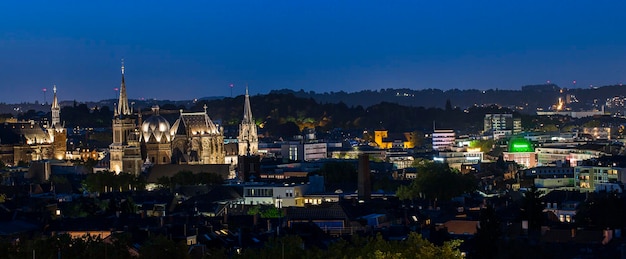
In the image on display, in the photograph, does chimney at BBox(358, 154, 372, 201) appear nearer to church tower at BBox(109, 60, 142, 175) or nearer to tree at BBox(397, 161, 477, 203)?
tree at BBox(397, 161, 477, 203)

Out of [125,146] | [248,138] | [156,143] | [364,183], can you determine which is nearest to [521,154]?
[248,138]

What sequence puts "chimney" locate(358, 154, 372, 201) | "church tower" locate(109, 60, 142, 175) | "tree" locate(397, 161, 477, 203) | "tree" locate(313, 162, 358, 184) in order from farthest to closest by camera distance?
"church tower" locate(109, 60, 142, 175) → "tree" locate(313, 162, 358, 184) → "tree" locate(397, 161, 477, 203) → "chimney" locate(358, 154, 372, 201)

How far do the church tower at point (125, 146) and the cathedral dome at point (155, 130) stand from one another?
2.62 ft

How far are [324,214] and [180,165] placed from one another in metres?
54.9

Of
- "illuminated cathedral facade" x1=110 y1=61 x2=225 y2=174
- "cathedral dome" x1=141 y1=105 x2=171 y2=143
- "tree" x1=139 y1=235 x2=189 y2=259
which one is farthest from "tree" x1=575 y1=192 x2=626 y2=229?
"cathedral dome" x1=141 y1=105 x2=171 y2=143

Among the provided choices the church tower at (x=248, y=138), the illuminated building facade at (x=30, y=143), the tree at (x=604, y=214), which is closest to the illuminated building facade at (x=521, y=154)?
the church tower at (x=248, y=138)

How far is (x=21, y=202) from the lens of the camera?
283 feet

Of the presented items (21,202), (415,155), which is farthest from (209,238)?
(415,155)

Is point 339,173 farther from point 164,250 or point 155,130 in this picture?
point 164,250

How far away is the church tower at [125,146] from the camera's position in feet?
439

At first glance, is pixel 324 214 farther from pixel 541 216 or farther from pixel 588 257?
pixel 588 257

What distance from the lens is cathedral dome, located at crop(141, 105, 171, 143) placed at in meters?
138

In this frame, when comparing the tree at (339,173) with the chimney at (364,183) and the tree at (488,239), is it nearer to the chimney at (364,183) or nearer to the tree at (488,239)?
the chimney at (364,183)

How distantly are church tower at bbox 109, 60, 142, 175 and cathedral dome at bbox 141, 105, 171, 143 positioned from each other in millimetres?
798
